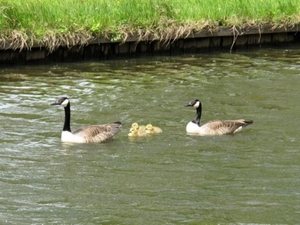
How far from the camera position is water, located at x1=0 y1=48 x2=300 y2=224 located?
10.9 m

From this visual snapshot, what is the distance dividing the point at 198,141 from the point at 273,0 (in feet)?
37.5

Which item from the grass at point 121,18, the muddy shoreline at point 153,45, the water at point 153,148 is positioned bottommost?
the water at point 153,148

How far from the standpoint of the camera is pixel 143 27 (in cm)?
2214

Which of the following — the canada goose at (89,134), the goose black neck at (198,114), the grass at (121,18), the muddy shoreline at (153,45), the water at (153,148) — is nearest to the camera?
the water at (153,148)

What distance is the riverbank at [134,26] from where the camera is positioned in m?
21.0

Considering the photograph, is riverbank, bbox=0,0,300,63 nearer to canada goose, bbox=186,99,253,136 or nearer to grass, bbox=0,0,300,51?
grass, bbox=0,0,300,51

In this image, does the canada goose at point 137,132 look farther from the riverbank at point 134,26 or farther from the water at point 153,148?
Result: the riverbank at point 134,26

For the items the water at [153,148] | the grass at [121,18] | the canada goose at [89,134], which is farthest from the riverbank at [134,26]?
the canada goose at [89,134]

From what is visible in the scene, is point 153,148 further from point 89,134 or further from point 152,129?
point 89,134

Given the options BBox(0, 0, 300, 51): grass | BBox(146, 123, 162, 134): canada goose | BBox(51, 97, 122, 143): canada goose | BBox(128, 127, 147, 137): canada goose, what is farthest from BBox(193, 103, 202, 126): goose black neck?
BBox(0, 0, 300, 51): grass

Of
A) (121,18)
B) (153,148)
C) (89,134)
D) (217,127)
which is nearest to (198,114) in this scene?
(217,127)

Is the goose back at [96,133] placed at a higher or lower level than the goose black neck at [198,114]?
lower

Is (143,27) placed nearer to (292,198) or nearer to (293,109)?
(293,109)

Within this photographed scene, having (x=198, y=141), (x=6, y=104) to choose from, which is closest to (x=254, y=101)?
(x=198, y=141)
